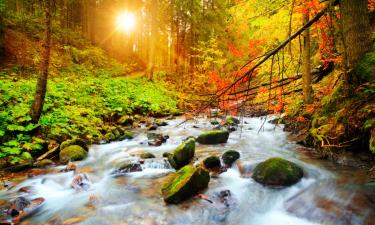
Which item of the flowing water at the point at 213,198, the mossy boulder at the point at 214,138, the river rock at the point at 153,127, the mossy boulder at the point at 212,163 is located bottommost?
the flowing water at the point at 213,198

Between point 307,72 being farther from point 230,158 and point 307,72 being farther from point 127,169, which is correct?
point 127,169

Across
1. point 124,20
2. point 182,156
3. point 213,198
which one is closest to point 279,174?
point 213,198

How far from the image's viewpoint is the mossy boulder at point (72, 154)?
341 inches

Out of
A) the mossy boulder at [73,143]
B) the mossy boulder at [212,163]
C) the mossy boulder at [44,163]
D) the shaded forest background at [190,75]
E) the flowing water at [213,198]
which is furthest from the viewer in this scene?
the mossy boulder at [73,143]

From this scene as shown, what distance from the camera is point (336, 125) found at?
6328mm

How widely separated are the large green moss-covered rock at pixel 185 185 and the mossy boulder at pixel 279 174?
1.42 metres

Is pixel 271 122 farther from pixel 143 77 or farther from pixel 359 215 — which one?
pixel 143 77

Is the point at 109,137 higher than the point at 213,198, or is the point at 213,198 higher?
the point at 109,137

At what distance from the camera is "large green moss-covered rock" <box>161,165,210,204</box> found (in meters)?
5.88

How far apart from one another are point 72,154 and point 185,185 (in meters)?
4.63

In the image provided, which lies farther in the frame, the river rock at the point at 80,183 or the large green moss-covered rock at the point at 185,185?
the river rock at the point at 80,183

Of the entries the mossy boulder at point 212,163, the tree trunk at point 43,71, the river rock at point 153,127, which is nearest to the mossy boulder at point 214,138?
the mossy boulder at point 212,163

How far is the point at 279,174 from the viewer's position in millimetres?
6617

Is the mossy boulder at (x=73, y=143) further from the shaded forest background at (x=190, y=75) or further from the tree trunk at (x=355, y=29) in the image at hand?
the tree trunk at (x=355, y=29)
